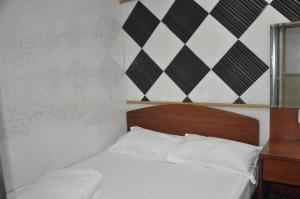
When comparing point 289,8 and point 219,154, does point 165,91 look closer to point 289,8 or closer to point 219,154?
point 219,154

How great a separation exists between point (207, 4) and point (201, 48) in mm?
374

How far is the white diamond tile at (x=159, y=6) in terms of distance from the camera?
2533 millimetres

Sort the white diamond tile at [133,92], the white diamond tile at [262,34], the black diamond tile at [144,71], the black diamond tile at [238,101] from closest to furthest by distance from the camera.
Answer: the white diamond tile at [262,34], the black diamond tile at [238,101], the black diamond tile at [144,71], the white diamond tile at [133,92]

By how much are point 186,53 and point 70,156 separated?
1.38m

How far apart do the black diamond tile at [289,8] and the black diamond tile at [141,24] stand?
1.05m

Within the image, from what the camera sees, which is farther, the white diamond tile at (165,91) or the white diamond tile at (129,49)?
the white diamond tile at (129,49)

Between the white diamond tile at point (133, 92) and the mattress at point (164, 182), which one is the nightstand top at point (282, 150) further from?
the white diamond tile at point (133, 92)

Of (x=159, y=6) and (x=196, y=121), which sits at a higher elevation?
(x=159, y=6)

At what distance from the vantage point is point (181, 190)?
5.65ft

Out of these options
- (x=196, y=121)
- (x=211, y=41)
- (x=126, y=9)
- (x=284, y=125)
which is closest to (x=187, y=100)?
(x=196, y=121)

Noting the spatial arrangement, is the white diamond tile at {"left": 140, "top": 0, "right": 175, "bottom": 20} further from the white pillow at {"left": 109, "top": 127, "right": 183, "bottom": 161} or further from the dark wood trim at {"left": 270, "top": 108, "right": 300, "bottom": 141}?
the dark wood trim at {"left": 270, "top": 108, "right": 300, "bottom": 141}

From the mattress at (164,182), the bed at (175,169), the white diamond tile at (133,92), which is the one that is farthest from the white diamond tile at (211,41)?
the mattress at (164,182)

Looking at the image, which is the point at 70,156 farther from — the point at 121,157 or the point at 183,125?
the point at 183,125

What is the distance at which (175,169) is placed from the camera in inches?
81.3
